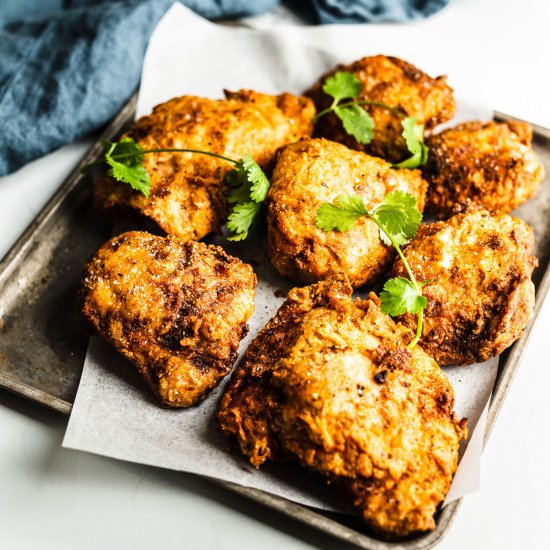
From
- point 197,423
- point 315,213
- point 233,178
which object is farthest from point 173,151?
point 197,423

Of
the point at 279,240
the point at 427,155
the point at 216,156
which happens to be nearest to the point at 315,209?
the point at 279,240

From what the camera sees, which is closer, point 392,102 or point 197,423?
point 197,423

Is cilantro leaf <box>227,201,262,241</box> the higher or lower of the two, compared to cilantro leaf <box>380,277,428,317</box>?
lower

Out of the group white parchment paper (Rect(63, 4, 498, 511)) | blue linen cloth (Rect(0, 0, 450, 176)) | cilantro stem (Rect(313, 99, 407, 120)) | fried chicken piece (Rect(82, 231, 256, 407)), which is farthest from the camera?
blue linen cloth (Rect(0, 0, 450, 176))

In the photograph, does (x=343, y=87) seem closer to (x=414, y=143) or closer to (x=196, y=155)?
(x=414, y=143)

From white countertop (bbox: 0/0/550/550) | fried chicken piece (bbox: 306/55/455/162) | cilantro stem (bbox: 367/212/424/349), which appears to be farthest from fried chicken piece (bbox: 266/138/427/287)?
white countertop (bbox: 0/0/550/550)

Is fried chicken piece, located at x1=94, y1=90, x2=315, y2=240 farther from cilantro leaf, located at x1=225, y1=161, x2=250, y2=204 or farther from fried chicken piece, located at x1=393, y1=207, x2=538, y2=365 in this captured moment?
fried chicken piece, located at x1=393, y1=207, x2=538, y2=365
